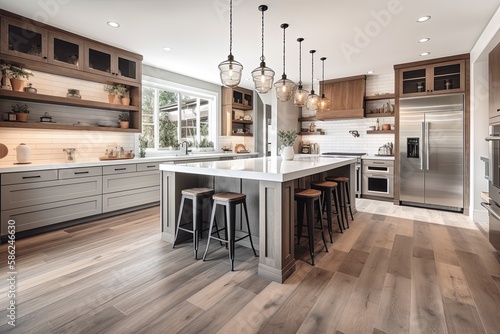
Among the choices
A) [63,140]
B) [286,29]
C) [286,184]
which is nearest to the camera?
[286,184]

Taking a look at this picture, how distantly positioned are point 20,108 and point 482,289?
17.9 feet

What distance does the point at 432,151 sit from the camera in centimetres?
483

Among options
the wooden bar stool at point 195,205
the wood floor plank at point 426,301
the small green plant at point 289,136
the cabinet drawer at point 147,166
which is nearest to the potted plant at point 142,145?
the cabinet drawer at point 147,166

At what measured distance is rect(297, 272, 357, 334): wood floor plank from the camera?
1.69 meters

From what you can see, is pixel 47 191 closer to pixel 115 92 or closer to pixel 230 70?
pixel 115 92

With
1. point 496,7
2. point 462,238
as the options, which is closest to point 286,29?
point 496,7

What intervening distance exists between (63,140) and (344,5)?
4.34 meters

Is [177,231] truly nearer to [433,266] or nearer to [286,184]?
[286,184]

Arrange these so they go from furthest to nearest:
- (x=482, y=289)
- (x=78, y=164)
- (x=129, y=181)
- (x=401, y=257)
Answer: (x=129, y=181)
(x=78, y=164)
(x=401, y=257)
(x=482, y=289)

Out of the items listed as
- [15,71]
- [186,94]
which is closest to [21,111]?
[15,71]

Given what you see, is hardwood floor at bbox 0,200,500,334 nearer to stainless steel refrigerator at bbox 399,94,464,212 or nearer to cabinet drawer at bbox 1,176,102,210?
cabinet drawer at bbox 1,176,102,210

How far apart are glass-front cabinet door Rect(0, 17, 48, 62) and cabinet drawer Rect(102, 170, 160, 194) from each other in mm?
1832

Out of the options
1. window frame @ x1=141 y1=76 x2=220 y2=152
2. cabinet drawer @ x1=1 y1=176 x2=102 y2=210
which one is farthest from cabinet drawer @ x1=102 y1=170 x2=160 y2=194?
window frame @ x1=141 y1=76 x2=220 y2=152

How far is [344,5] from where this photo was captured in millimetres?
2984
